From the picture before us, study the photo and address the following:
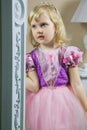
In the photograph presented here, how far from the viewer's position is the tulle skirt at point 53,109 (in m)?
1.21

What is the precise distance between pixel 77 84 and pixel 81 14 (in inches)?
11.9

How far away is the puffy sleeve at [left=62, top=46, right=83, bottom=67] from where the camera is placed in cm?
119

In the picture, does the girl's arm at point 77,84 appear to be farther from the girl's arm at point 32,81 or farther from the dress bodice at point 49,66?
the girl's arm at point 32,81

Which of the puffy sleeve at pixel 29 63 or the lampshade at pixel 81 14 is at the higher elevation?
the lampshade at pixel 81 14

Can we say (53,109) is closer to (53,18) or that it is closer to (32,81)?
(32,81)

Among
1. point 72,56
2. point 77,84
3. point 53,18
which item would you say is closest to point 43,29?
point 53,18

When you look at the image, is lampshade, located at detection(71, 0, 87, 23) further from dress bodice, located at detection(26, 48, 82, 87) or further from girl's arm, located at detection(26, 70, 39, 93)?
girl's arm, located at detection(26, 70, 39, 93)

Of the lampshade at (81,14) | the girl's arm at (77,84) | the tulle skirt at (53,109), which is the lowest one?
the tulle skirt at (53,109)

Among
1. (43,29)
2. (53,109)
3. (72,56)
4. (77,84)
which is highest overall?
(43,29)

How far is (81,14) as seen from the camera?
3.89 feet

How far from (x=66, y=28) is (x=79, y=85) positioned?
0.83 ft

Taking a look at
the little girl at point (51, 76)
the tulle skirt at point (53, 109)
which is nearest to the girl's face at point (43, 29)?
Answer: the little girl at point (51, 76)

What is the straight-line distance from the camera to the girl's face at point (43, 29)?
118 cm

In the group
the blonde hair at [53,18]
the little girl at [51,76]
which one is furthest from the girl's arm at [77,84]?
the blonde hair at [53,18]
